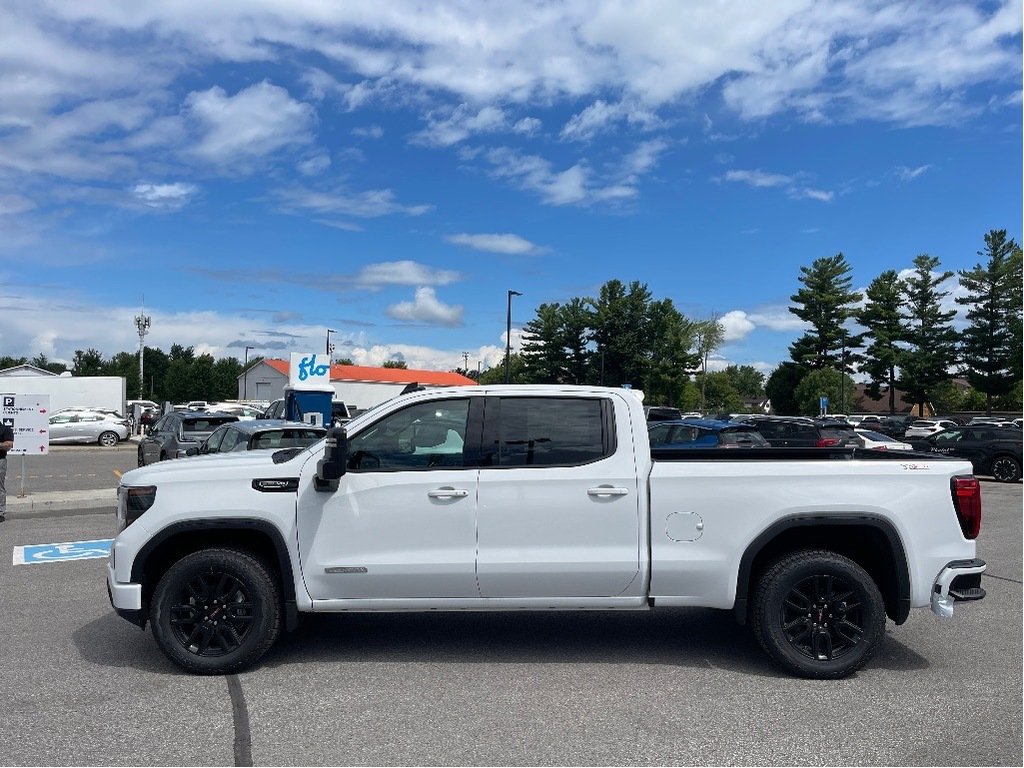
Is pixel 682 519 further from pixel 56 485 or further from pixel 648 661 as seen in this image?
pixel 56 485

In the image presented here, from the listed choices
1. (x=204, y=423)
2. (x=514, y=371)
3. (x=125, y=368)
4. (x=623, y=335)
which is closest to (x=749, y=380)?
(x=514, y=371)

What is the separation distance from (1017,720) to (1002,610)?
2.86m

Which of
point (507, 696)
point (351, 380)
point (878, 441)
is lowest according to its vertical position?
point (507, 696)

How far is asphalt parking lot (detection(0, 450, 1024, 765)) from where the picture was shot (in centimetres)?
412

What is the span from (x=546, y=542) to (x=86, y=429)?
34701 millimetres

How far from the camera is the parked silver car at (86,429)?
3456 centimetres

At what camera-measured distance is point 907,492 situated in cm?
522

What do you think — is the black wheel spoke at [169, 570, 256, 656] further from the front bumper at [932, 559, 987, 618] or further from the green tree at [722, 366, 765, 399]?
the green tree at [722, 366, 765, 399]

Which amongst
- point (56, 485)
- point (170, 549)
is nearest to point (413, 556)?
point (170, 549)

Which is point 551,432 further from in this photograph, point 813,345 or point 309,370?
point 813,345

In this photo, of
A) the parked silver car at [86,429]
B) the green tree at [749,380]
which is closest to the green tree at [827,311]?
the parked silver car at [86,429]

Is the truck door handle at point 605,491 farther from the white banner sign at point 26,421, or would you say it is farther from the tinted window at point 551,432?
the white banner sign at point 26,421

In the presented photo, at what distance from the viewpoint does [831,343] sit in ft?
247

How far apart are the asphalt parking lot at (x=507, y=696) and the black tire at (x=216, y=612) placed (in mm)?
145
